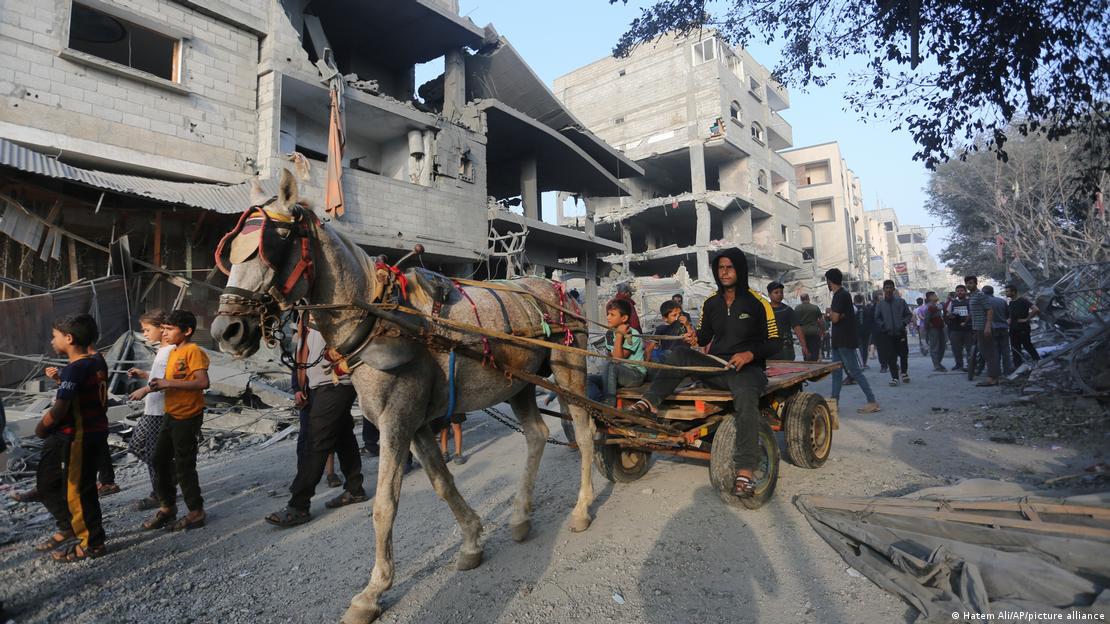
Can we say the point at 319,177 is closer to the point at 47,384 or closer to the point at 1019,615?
the point at 47,384

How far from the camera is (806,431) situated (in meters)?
4.89

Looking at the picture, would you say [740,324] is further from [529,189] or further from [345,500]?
[529,189]

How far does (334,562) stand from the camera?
149 inches

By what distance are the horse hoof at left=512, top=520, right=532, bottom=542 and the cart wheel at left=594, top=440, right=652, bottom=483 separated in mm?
1076

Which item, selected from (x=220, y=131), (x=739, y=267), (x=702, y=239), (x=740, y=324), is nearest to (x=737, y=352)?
(x=740, y=324)

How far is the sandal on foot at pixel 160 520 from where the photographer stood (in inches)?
179

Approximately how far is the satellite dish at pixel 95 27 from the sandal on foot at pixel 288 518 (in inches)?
447

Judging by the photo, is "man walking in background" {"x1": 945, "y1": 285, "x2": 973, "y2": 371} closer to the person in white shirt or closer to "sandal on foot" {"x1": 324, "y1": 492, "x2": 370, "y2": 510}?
"sandal on foot" {"x1": 324, "y1": 492, "x2": 370, "y2": 510}

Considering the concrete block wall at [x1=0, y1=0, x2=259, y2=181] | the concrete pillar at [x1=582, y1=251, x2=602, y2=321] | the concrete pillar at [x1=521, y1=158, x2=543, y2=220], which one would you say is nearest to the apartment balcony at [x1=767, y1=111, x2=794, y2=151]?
the concrete pillar at [x1=582, y1=251, x2=602, y2=321]

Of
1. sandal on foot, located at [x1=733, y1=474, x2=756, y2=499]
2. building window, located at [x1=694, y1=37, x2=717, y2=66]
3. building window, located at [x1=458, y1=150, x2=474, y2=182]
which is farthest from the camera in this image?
building window, located at [x1=694, y1=37, x2=717, y2=66]

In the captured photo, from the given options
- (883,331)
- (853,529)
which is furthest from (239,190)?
(883,331)

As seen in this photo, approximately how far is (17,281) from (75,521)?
7.55 meters

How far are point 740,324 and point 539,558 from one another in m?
2.42

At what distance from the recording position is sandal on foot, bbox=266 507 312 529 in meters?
4.49
